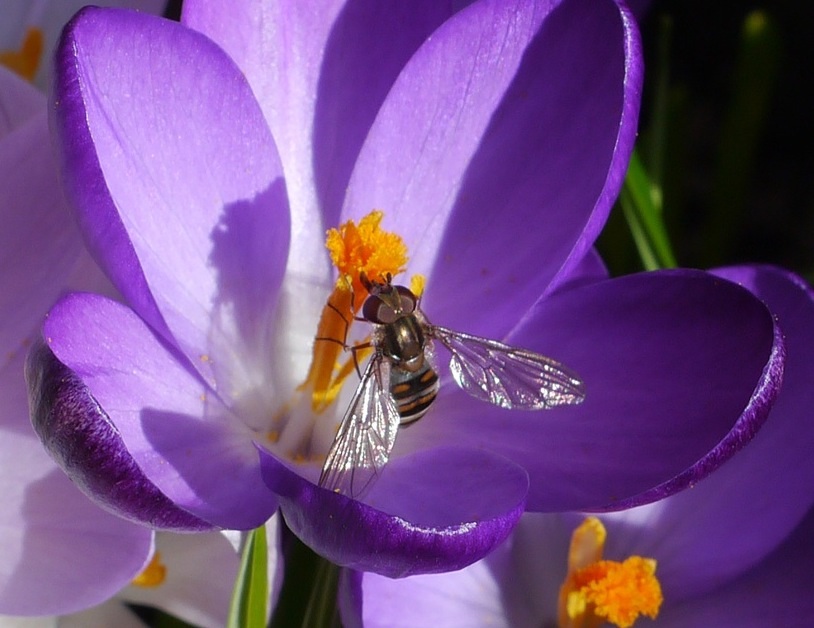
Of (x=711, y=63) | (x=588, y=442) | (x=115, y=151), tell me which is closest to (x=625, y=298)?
(x=588, y=442)

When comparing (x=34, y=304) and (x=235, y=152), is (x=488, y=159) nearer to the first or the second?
(x=235, y=152)

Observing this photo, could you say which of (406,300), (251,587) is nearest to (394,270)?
(406,300)

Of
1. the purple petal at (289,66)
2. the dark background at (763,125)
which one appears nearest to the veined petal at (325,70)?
the purple petal at (289,66)

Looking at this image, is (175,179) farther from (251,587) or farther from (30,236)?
(251,587)

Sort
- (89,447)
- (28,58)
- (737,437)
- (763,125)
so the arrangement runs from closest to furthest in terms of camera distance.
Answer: (89,447) < (737,437) < (28,58) < (763,125)

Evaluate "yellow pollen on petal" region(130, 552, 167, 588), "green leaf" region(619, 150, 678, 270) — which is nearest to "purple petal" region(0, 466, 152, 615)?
"yellow pollen on petal" region(130, 552, 167, 588)

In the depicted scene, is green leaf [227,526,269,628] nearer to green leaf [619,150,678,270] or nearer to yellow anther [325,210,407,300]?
yellow anther [325,210,407,300]
